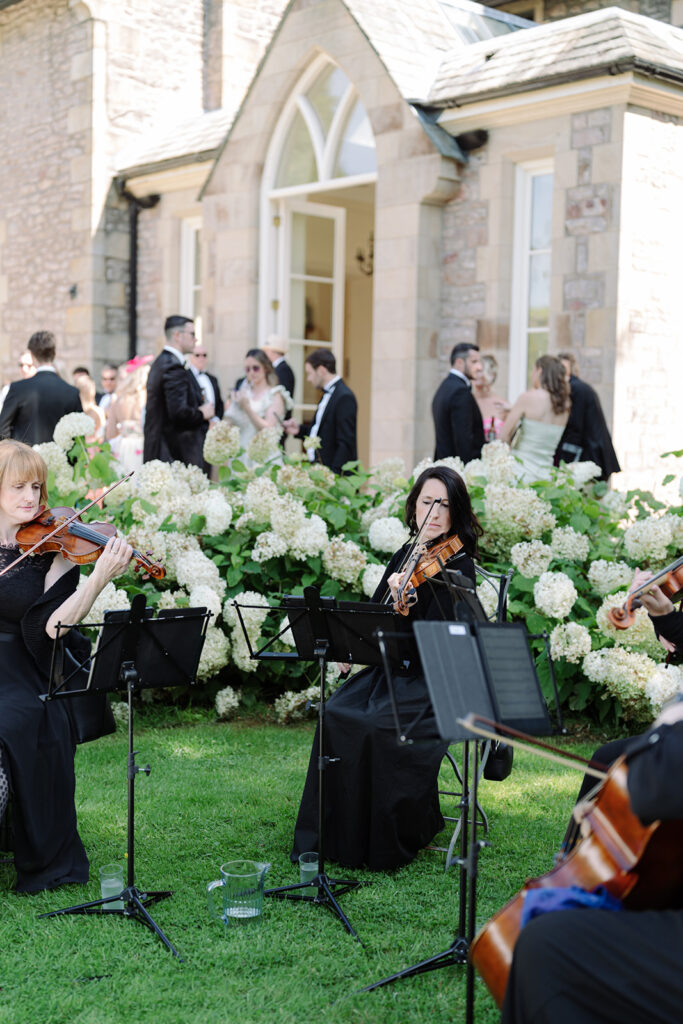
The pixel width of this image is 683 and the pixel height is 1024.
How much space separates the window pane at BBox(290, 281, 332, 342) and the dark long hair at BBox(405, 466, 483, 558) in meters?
A: 7.77

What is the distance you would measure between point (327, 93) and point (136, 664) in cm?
879

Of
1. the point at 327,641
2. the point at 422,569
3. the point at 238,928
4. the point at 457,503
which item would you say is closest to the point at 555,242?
the point at 457,503

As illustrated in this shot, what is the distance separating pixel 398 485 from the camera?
6.59 m

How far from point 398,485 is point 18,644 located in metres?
2.98

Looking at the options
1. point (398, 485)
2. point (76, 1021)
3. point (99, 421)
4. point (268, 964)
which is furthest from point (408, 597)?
point (99, 421)

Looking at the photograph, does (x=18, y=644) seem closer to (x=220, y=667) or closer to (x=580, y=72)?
(x=220, y=667)

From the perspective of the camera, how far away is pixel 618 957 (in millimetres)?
2225

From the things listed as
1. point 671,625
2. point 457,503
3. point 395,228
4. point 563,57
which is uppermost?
point 563,57

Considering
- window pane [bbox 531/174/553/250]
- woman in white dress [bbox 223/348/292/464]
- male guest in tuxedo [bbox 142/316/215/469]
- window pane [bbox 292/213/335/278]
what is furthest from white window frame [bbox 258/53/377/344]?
male guest in tuxedo [bbox 142/316/215/469]

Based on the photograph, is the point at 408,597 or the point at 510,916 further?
the point at 408,597

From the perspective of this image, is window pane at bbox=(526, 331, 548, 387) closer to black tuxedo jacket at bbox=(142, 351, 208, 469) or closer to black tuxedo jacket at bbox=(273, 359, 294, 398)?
black tuxedo jacket at bbox=(273, 359, 294, 398)

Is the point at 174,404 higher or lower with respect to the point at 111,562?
higher

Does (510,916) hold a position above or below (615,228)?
below

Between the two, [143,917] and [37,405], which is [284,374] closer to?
[37,405]
